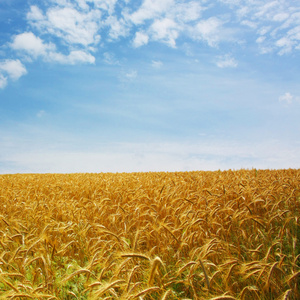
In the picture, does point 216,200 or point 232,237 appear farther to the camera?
point 216,200

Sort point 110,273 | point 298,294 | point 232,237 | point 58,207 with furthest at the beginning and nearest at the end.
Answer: point 58,207 → point 232,237 → point 110,273 → point 298,294

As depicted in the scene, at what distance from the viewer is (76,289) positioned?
2.87 meters

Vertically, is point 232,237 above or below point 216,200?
below

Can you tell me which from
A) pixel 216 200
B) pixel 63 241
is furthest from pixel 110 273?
pixel 216 200

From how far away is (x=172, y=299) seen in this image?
2678 millimetres

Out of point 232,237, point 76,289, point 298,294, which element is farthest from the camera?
point 232,237

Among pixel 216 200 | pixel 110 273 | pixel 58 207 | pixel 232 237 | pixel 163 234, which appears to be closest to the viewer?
pixel 110 273

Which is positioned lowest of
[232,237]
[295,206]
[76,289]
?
[76,289]

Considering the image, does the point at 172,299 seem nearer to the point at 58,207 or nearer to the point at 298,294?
the point at 298,294

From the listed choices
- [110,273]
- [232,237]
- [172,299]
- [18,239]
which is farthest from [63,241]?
[232,237]

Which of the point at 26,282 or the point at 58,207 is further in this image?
the point at 58,207

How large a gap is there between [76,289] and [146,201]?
331cm

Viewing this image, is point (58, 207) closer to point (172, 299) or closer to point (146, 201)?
point (146, 201)

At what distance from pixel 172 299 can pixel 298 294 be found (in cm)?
124
